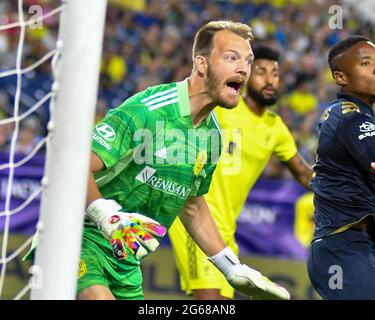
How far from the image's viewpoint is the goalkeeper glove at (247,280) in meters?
5.05

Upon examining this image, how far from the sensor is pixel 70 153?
3.86 meters

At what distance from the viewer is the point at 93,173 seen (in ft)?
16.0

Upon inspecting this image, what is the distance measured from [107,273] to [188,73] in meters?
8.71

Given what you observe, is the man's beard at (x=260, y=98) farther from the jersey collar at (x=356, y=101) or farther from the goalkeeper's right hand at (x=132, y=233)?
the goalkeeper's right hand at (x=132, y=233)

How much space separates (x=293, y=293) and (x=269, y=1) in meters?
10.0

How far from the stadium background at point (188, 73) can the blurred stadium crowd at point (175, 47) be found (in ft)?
0.06

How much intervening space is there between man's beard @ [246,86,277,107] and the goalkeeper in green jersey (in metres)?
2.33

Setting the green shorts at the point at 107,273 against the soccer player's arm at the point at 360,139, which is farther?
the soccer player's arm at the point at 360,139

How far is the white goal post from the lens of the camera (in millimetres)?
3828

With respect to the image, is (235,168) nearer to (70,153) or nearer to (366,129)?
(366,129)

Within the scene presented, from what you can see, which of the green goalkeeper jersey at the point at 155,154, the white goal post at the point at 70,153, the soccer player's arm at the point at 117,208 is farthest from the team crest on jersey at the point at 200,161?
the white goal post at the point at 70,153

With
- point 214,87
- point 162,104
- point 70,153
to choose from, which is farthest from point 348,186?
point 70,153

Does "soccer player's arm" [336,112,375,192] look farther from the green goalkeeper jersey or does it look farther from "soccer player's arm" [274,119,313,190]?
"soccer player's arm" [274,119,313,190]
